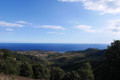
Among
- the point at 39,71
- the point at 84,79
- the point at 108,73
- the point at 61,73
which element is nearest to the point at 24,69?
the point at 39,71

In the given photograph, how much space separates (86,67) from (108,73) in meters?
12.0

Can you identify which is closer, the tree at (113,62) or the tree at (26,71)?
the tree at (113,62)

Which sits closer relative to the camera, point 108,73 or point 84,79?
point 108,73

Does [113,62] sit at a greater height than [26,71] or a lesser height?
greater

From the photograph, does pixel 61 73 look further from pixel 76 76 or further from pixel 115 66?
pixel 115 66

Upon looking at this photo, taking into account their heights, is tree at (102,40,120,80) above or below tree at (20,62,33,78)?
above

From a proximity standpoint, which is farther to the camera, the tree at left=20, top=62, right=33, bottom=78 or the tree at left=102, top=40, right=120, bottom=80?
the tree at left=20, top=62, right=33, bottom=78

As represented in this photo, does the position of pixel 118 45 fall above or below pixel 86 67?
above

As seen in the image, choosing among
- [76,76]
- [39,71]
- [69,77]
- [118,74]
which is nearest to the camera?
[118,74]

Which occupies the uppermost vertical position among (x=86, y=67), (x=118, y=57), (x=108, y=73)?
(x=118, y=57)

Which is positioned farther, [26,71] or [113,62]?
[26,71]

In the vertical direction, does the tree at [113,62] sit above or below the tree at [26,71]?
above

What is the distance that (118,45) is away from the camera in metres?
14.2

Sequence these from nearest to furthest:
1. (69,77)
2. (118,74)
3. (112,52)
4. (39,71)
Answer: (118,74) → (112,52) → (69,77) → (39,71)
